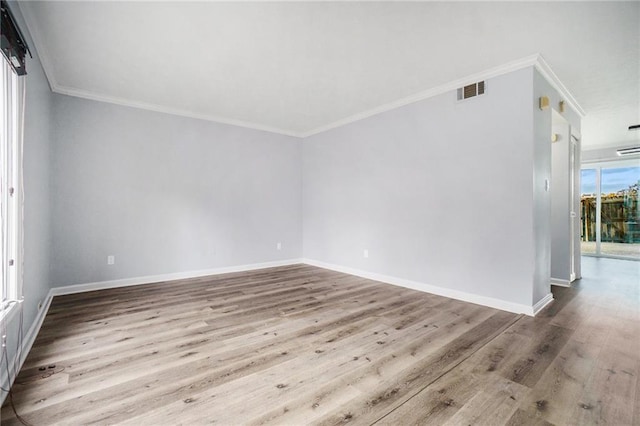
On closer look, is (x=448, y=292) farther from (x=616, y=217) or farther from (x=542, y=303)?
(x=616, y=217)

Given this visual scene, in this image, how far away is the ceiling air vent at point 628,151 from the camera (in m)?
5.97

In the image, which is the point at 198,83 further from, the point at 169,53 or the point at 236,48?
the point at 236,48

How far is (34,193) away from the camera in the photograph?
105 inches

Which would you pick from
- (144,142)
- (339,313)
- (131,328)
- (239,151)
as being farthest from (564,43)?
(144,142)

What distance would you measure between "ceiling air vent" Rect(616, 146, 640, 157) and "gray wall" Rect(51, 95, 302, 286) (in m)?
7.30

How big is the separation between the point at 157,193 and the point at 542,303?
5.30 m

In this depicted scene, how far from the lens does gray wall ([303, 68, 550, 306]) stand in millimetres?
3051

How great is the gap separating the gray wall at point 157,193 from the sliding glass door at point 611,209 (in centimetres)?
746

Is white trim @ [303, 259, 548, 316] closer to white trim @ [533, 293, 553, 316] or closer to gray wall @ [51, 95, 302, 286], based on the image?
white trim @ [533, 293, 553, 316]

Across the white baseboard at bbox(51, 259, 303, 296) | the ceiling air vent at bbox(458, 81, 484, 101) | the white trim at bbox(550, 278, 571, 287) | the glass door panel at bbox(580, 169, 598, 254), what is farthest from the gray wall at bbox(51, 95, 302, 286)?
the glass door panel at bbox(580, 169, 598, 254)

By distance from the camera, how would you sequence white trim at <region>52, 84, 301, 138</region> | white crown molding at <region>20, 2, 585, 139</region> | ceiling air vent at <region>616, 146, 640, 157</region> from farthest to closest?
1. ceiling air vent at <region>616, 146, 640, 157</region>
2. white trim at <region>52, 84, 301, 138</region>
3. white crown molding at <region>20, 2, 585, 139</region>

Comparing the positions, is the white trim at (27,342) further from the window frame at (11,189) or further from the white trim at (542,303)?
the white trim at (542,303)

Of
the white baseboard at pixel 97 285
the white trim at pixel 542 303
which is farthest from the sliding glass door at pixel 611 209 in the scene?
the white baseboard at pixel 97 285

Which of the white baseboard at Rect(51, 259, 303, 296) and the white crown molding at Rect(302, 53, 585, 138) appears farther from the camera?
the white baseboard at Rect(51, 259, 303, 296)
